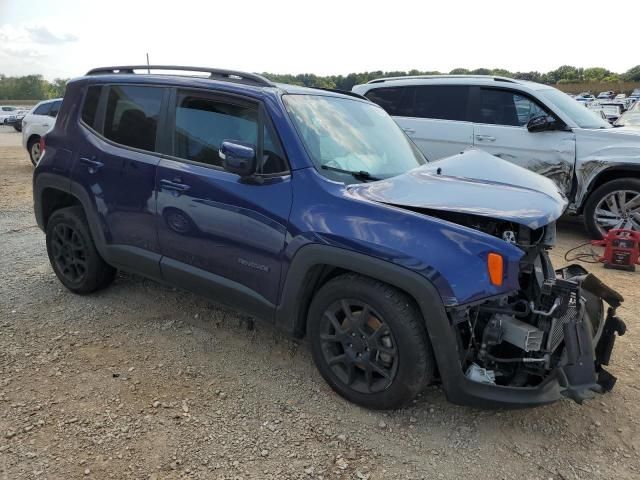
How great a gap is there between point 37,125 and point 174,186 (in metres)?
9.88

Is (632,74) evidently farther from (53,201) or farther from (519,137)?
(53,201)

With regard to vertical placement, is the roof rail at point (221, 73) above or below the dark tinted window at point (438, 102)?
above

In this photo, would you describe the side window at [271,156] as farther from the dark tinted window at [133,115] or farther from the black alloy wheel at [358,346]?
the dark tinted window at [133,115]

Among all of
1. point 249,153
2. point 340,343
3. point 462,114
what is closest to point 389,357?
point 340,343

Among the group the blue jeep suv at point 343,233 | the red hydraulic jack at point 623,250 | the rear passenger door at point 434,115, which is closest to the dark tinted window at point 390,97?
the rear passenger door at point 434,115

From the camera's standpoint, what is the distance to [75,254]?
4.16 metres

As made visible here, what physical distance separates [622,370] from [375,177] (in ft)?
6.87

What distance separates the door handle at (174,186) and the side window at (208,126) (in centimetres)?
19

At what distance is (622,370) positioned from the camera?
328 cm

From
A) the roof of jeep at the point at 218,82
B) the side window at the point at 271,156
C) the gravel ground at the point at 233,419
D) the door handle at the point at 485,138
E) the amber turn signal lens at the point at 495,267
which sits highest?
the roof of jeep at the point at 218,82

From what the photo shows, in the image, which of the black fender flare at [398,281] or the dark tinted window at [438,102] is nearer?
the black fender flare at [398,281]

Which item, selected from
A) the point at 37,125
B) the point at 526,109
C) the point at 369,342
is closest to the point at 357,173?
the point at 369,342

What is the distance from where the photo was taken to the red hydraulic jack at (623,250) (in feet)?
16.8

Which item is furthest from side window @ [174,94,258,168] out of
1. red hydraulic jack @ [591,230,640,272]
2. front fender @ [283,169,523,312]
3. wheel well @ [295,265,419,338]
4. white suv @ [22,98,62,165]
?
white suv @ [22,98,62,165]
